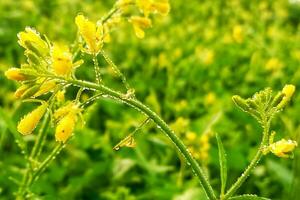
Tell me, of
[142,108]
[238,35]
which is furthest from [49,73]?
[238,35]

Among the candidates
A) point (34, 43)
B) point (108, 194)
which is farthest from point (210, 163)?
point (34, 43)

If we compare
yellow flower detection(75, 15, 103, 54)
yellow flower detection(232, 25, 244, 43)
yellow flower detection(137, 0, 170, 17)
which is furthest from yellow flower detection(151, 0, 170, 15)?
yellow flower detection(232, 25, 244, 43)

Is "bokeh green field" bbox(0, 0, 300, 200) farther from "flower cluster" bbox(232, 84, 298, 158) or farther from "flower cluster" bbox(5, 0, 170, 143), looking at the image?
"flower cluster" bbox(232, 84, 298, 158)

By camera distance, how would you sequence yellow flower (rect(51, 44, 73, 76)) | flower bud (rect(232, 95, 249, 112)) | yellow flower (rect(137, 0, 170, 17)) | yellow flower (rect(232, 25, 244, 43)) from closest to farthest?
yellow flower (rect(51, 44, 73, 76)) → flower bud (rect(232, 95, 249, 112)) → yellow flower (rect(137, 0, 170, 17)) → yellow flower (rect(232, 25, 244, 43))

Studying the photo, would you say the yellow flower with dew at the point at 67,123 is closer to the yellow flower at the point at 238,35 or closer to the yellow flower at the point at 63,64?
the yellow flower at the point at 63,64

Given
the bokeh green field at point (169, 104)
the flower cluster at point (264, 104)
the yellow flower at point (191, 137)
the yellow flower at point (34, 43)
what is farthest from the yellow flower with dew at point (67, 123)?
the yellow flower at point (191, 137)

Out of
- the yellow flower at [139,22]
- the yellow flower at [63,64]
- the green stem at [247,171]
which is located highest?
the yellow flower at [139,22]
